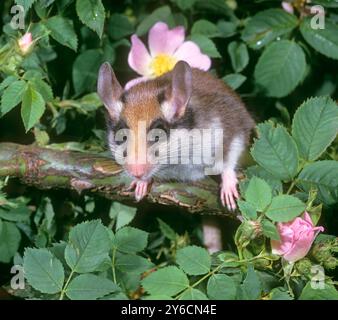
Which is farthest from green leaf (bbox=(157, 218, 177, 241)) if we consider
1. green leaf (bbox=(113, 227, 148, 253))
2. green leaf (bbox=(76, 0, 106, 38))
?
green leaf (bbox=(76, 0, 106, 38))

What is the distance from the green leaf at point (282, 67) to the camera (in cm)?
236

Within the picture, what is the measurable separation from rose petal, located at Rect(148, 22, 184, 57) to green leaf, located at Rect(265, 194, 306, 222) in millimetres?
1088

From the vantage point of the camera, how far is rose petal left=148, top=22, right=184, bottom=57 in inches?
95.7

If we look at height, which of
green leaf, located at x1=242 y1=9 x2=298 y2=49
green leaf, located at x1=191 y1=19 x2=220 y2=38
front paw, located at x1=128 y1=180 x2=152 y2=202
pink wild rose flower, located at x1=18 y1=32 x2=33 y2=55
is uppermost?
green leaf, located at x1=191 y1=19 x2=220 y2=38

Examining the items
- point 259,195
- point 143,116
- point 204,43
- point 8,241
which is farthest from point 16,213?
point 259,195

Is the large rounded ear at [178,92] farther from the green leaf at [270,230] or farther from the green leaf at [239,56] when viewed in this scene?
the green leaf at [270,230]

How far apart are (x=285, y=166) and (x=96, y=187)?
680 millimetres

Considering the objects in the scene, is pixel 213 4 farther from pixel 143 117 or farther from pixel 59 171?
A: pixel 59 171

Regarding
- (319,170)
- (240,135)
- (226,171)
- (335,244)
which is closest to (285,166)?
(319,170)

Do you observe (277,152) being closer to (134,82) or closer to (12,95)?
(12,95)

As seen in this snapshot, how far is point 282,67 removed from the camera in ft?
7.82

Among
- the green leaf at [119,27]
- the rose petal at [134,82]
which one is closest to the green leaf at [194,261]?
the rose petal at [134,82]

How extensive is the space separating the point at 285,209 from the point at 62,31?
974mm

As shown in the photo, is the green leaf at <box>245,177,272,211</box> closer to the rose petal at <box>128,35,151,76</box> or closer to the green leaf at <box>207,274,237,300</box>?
the green leaf at <box>207,274,237,300</box>
